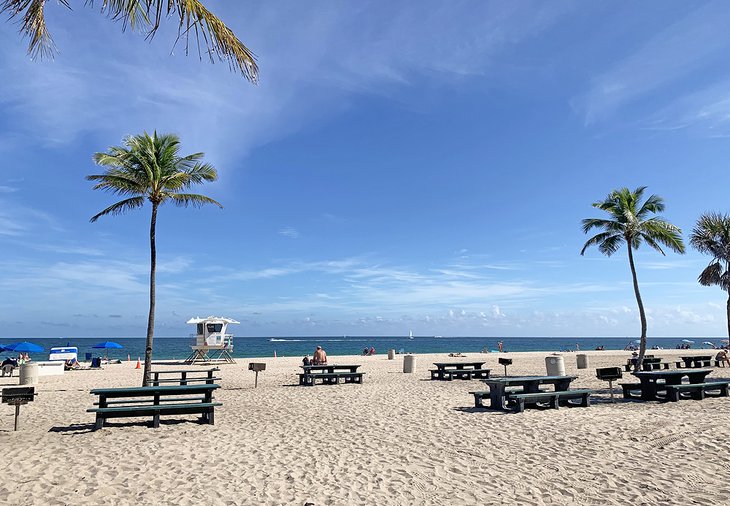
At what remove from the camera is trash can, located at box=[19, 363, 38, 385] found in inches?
657

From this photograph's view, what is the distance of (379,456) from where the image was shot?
6633 mm

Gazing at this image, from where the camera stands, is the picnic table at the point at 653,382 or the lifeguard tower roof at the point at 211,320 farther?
the lifeguard tower roof at the point at 211,320

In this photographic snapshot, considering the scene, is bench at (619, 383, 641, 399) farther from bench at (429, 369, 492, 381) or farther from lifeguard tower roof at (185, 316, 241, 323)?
lifeguard tower roof at (185, 316, 241, 323)

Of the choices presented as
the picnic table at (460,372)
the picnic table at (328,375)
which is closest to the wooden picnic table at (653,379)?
the picnic table at (460,372)

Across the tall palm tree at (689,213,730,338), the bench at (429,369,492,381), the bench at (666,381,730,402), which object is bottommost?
the bench at (429,369,492,381)

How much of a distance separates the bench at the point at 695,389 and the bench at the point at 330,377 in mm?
9143

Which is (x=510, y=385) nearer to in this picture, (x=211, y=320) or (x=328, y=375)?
(x=328, y=375)

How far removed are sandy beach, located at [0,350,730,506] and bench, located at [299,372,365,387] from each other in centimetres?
508

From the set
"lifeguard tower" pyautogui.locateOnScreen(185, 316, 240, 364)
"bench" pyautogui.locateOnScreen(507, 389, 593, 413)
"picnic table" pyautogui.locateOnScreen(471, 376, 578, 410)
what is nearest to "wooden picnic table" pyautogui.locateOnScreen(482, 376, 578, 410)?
"picnic table" pyautogui.locateOnScreen(471, 376, 578, 410)

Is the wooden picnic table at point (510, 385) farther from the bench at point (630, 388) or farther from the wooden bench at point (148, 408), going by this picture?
the wooden bench at point (148, 408)

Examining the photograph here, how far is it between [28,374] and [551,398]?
17.8m

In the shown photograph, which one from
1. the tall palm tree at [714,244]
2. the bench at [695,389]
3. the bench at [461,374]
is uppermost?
the tall palm tree at [714,244]

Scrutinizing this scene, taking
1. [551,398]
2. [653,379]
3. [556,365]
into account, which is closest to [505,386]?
[551,398]

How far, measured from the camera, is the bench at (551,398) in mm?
10133
